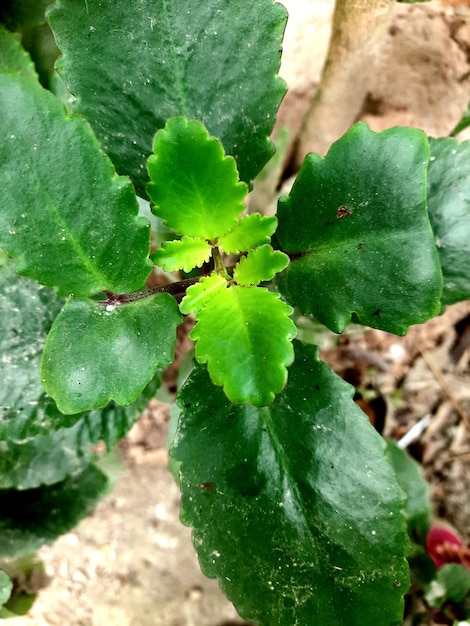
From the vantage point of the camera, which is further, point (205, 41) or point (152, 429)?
point (152, 429)

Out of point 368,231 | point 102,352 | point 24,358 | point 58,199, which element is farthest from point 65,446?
point 368,231

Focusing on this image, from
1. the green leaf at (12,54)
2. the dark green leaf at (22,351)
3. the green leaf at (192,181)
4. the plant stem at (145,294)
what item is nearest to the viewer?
the green leaf at (192,181)

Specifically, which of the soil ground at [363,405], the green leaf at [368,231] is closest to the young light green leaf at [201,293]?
the green leaf at [368,231]

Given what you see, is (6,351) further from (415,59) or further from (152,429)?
(415,59)

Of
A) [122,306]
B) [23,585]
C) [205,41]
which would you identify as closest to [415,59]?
[205,41]

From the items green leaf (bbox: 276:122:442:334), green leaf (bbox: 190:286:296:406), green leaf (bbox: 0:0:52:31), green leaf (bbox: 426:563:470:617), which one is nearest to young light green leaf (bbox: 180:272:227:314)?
green leaf (bbox: 190:286:296:406)

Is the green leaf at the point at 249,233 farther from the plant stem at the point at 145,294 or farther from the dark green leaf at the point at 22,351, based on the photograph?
the dark green leaf at the point at 22,351

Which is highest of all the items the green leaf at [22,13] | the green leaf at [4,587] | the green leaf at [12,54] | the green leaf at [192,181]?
the green leaf at [22,13]
